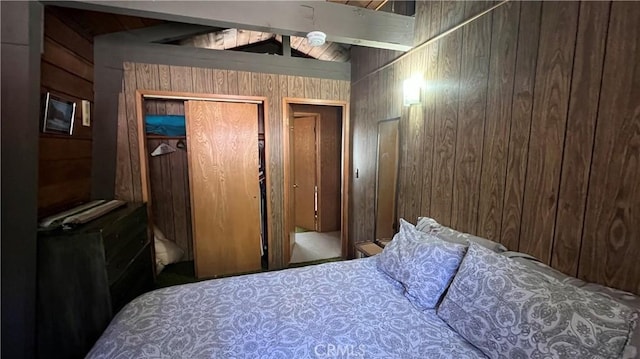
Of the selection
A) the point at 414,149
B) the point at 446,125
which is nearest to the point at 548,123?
the point at 446,125

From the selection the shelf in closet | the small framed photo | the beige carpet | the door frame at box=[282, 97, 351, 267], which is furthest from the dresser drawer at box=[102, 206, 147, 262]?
the beige carpet

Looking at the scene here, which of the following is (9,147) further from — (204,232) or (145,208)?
(204,232)

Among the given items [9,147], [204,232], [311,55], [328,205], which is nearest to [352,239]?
[328,205]

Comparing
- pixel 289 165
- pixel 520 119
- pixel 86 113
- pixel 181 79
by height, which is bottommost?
pixel 289 165

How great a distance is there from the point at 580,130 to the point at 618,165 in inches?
7.6

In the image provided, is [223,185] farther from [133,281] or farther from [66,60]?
[66,60]

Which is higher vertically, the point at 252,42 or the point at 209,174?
the point at 252,42

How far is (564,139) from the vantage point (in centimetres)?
122

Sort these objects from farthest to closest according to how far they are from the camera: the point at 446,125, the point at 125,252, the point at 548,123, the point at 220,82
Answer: the point at 220,82, the point at 125,252, the point at 446,125, the point at 548,123

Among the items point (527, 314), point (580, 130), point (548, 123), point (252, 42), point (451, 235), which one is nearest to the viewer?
point (527, 314)

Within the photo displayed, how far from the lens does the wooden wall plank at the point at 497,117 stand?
1.45 metres

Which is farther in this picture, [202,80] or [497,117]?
[202,80]

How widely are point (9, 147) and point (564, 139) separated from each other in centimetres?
277

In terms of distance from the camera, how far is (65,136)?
6.82ft
